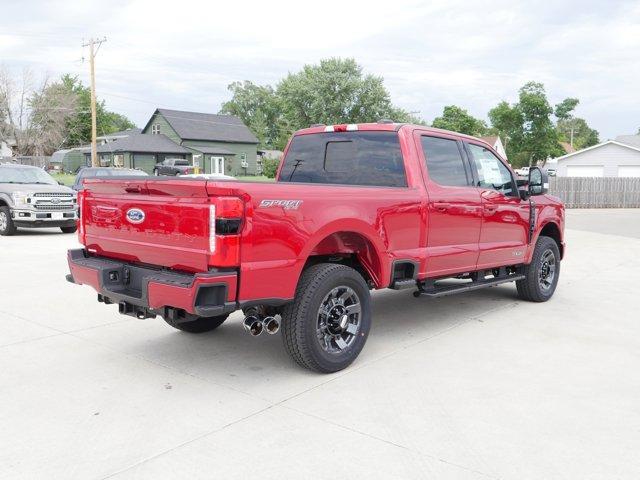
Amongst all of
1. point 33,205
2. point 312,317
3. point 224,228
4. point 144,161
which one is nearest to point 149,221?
point 224,228

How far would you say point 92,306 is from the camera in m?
6.91

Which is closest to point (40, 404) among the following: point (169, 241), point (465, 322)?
point (169, 241)

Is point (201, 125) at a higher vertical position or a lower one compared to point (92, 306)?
higher

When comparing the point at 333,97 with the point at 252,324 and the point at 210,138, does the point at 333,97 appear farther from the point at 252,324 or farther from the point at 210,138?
the point at 252,324

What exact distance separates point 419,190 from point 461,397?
1.99m

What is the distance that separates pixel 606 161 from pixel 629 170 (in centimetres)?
167

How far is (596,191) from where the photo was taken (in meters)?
31.1

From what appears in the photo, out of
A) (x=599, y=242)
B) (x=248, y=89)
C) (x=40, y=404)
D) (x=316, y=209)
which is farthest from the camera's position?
(x=248, y=89)

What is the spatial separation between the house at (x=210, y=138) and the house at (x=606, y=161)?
32068mm

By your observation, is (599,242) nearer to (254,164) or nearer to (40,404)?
(40,404)

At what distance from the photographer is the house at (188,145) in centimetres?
5394

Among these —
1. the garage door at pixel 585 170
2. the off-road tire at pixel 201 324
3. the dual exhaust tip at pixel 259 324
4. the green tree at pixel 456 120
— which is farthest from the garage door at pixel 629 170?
the dual exhaust tip at pixel 259 324

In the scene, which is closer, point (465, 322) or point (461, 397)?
point (461, 397)

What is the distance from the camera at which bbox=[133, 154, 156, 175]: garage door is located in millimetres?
53688
